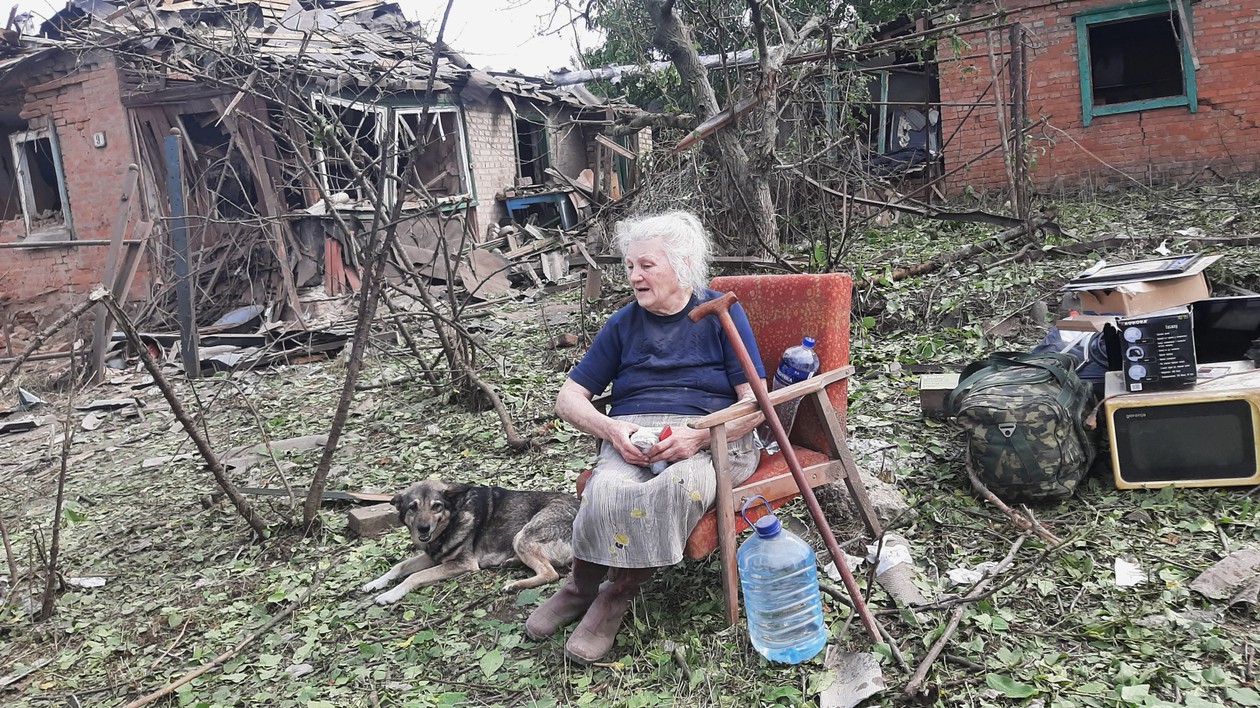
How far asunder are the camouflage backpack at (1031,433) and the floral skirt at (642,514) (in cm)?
157

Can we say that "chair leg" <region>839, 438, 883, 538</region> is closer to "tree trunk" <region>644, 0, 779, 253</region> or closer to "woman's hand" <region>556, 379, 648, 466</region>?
"woman's hand" <region>556, 379, 648, 466</region>

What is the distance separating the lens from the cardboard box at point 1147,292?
4633mm

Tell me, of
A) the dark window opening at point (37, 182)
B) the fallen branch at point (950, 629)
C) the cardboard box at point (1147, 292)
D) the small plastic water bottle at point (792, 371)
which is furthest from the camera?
the dark window opening at point (37, 182)

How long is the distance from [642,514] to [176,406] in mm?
2404

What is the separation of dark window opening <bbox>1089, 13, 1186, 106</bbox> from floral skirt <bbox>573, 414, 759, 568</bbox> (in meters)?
13.5

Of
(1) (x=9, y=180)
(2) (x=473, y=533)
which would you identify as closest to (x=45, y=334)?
(2) (x=473, y=533)

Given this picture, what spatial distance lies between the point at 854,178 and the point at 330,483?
5834 mm

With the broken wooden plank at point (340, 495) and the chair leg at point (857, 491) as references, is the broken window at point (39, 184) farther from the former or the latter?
the chair leg at point (857, 491)

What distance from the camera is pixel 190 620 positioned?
3936mm

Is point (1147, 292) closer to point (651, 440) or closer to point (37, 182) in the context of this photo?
point (651, 440)

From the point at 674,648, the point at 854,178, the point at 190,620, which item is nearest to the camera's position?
the point at 674,648

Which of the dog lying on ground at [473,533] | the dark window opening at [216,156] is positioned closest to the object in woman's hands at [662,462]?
the dog lying on ground at [473,533]

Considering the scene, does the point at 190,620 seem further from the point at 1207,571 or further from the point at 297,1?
the point at 297,1

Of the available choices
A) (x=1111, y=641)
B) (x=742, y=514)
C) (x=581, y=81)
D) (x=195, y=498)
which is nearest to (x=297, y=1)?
(x=581, y=81)
